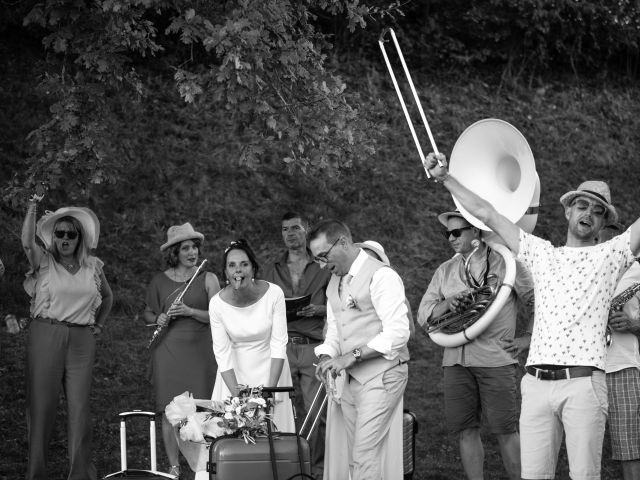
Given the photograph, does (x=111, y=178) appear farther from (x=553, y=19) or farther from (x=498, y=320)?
(x=553, y=19)

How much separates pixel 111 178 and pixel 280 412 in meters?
2.23

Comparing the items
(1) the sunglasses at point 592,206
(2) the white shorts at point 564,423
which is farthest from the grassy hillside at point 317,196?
(1) the sunglasses at point 592,206

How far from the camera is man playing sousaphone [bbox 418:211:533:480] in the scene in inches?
284

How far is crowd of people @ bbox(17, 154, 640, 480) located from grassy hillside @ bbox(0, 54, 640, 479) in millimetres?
1269

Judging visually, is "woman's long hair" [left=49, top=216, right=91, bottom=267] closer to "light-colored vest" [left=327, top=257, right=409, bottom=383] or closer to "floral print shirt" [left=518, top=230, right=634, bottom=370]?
"light-colored vest" [left=327, top=257, right=409, bottom=383]

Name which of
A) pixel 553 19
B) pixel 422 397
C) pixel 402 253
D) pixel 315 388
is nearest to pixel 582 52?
pixel 553 19

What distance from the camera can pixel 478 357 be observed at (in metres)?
7.26

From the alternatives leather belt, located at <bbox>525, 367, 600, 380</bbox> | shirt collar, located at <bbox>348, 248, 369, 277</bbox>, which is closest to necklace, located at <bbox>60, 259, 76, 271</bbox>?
shirt collar, located at <bbox>348, 248, 369, 277</bbox>

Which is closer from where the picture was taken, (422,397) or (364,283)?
(364,283)

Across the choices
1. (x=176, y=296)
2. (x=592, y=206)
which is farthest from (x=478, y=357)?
(x=176, y=296)

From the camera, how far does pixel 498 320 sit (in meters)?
7.36

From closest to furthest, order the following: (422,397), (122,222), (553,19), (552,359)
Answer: (552,359) → (422,397) → (122,222) → (553,19)

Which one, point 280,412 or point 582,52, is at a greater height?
point 582,52

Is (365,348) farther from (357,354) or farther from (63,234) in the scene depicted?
(63,234)
